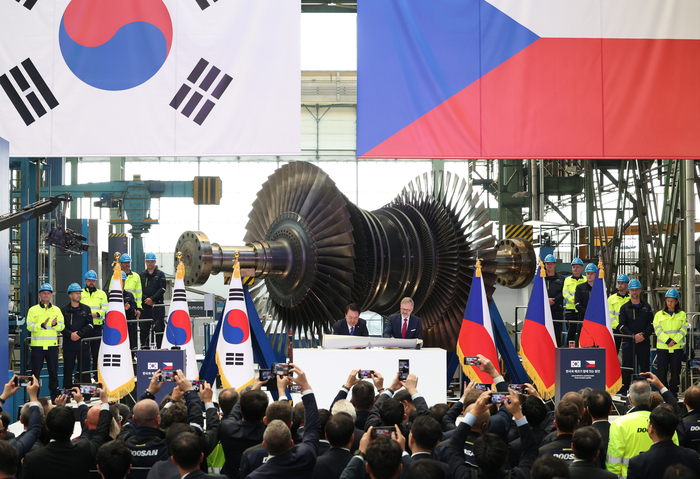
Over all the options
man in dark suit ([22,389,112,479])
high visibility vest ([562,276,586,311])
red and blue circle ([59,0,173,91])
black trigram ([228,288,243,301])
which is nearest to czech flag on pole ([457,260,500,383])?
black trigram ([228,288,243,301])

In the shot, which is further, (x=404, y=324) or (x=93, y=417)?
(x=404, y=324)

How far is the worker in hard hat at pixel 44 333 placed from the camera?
9570mm

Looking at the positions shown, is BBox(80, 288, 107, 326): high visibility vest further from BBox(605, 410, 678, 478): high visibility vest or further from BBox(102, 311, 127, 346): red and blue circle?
BBox(605, 410, 678, 478): high visibility vest

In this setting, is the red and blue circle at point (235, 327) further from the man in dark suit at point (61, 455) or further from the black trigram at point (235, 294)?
the man in dark suit at point (61, 455)

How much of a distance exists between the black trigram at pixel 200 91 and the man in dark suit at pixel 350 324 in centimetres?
291

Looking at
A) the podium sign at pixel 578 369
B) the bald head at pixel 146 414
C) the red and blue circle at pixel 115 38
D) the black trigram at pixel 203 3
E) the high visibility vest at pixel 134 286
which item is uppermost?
the black trigram at pixel 203 3

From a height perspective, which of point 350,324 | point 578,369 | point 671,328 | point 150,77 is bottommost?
point 578,369

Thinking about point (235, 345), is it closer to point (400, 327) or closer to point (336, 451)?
point (400, 327)

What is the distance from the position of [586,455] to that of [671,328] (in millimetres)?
7243

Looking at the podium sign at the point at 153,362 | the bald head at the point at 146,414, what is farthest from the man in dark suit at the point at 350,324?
the bald head at the point at 146,414

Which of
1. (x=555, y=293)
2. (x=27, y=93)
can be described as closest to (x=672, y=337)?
(x=555, y=293)

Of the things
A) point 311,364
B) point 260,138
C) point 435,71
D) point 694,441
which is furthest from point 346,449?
point 435,71

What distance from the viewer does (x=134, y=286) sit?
11.3 m

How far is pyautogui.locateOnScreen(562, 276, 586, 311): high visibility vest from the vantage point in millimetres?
11539
